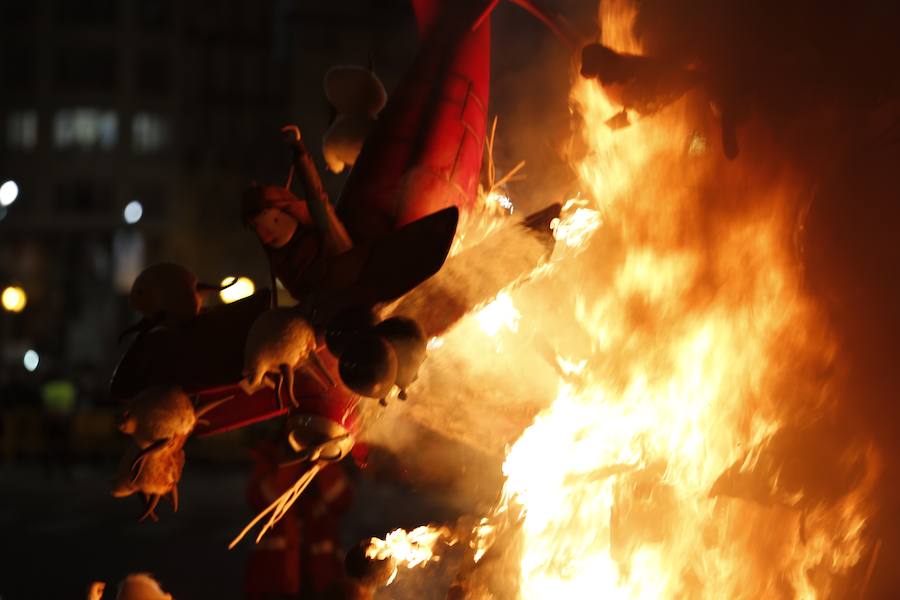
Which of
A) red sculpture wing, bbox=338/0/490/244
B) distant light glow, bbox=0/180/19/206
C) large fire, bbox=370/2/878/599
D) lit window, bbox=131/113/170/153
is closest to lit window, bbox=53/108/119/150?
lit window, bbox=131/113/170/153

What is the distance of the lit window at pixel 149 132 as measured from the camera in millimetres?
50906

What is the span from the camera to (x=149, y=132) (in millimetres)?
51312

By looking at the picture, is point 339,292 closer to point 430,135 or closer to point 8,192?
point 430,135

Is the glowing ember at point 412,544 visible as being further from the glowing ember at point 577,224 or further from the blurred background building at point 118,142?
the blurred background building at point 118,142

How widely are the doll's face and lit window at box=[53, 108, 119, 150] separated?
50.9m

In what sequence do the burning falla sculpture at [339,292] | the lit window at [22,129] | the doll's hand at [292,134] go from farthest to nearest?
1. the lit window at [22,129]
2. the doll's hand at [292,134]
3. the burning falla sculpture at [339,292]

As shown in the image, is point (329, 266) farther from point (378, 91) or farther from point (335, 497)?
point (335, 497)

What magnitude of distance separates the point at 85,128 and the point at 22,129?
10.7 ft

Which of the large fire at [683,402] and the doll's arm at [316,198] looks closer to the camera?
the doll's arm at [316,198]

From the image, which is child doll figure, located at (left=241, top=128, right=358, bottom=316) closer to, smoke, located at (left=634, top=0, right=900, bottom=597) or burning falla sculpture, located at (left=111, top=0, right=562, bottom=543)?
burning falla sculpture, located at (left=111, top=0, right=562, bottom=543)

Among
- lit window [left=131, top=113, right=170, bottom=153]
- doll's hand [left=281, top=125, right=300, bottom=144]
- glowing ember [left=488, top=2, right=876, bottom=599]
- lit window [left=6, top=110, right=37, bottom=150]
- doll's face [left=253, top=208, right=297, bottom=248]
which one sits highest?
doll's hand [left=281, top=125, right=300, bottom=144]

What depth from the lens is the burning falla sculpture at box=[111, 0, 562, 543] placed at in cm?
345

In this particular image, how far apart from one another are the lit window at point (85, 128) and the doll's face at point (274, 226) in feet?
167

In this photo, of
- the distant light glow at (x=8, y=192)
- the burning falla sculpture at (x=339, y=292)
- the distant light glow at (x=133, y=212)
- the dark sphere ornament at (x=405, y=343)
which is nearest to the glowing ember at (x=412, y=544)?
the burning falla sculpture at (x=339, y=292)
